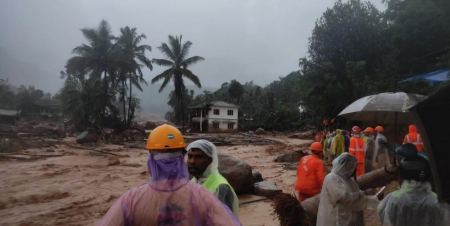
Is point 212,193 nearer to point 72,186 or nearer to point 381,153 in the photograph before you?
point 381,153

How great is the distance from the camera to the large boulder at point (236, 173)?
9203mm

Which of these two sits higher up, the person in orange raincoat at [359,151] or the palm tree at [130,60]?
the palm tree at [130,60]

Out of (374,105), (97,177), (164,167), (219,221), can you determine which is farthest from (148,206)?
(97,177)

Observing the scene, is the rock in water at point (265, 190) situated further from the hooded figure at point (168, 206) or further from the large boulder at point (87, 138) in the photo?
the large boulder at point (87, 138)

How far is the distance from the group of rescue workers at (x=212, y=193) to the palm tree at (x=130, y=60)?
36302 millimetres

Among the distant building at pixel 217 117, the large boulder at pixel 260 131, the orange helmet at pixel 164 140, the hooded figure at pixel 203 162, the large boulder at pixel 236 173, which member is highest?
the distant building at pixel 217 117

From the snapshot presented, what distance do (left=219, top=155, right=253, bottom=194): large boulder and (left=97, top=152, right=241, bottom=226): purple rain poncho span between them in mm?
7113

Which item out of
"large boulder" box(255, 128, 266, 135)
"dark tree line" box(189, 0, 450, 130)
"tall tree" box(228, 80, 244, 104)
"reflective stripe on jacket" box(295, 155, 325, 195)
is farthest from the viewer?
"tall tree" box(228, 80, 244, 104)

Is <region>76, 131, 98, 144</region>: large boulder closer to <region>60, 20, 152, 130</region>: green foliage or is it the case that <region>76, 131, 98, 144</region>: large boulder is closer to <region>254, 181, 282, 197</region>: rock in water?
<region>60, 20, 152, 130</region>: green foliage

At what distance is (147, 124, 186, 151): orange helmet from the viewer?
216 centimetres

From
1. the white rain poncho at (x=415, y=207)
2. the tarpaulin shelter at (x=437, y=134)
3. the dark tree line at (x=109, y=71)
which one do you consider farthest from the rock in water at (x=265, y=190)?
the dark tree line at (x=109, y=71)

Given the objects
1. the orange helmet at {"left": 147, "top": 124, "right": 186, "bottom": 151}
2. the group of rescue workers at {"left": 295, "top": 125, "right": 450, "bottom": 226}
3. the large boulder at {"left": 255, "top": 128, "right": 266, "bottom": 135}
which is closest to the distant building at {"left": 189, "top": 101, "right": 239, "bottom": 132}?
the large boulder at {"left": 255, "top": 128, "right": 266, "bottom": 135}

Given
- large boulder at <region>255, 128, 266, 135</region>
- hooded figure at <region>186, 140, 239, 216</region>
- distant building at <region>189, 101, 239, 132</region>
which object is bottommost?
hooded figure at <region>186, 140, 239, 216</region>

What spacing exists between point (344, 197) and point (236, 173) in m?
5.59
